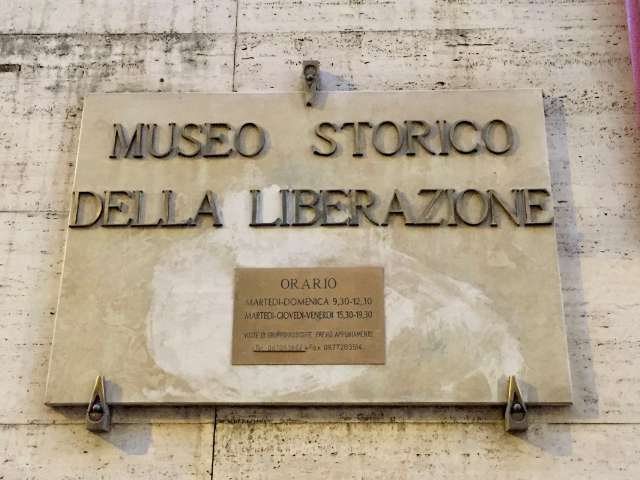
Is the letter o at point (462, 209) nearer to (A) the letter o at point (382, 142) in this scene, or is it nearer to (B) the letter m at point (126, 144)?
(A) the letter o at point (382, 142)

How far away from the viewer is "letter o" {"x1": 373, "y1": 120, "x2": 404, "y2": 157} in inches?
235

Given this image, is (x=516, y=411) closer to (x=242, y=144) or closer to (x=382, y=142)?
(x=382, y=142)

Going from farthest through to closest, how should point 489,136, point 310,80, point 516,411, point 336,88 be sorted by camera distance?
point 336,88, point 310,80, point 489,136, point 516,411

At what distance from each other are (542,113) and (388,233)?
149 centimetres

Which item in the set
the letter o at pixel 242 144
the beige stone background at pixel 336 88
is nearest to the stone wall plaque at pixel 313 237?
the letter o at pixel 242 144

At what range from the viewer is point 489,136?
5984mm

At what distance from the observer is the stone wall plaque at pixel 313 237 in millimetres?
5355

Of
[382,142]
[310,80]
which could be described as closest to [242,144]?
[310,80]

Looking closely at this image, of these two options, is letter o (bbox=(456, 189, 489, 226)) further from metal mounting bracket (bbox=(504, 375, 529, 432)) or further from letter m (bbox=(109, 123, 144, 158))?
letter m (bbox=(109, 123, 144, 158))

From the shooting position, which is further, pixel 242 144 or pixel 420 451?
pixel 242 144

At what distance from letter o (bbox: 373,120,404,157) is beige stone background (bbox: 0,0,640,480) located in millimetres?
467

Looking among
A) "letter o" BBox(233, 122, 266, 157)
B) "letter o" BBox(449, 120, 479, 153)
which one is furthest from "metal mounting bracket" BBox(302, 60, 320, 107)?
"letter o" BBox(449, 120, 479, 153)

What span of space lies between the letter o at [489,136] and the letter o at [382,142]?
0.60 meters

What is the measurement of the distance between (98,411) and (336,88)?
2.95m
